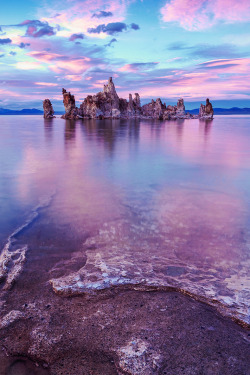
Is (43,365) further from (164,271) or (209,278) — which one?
(209,278)

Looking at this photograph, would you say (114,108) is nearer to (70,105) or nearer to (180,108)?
(70,105)

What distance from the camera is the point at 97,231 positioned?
639 centimetres

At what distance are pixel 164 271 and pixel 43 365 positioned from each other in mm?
2577

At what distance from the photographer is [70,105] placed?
104938mm

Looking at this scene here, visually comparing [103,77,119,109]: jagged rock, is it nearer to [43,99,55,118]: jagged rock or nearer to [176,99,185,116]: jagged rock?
[43,99,55,118]: jagged rock

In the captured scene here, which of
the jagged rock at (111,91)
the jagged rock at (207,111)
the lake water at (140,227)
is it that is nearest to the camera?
the lake water at (140,227)

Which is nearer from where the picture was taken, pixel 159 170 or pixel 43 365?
pixel 43 365

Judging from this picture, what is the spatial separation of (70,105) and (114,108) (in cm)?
1901

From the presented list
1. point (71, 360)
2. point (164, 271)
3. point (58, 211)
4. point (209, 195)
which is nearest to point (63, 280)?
point (71, 360)

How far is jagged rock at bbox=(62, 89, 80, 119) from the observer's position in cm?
10281

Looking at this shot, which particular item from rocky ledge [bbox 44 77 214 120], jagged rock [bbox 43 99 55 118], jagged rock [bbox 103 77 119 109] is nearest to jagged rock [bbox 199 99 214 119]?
rocky ledge [bbox 44 77 214 120]

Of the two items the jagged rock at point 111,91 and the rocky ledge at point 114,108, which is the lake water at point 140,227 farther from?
the jagged rock at point 111,91

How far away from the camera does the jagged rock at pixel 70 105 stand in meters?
103

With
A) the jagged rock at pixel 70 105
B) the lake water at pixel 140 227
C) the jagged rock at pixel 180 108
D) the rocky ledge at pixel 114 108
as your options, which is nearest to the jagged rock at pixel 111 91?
the rocky ledge at pixel 114 108
